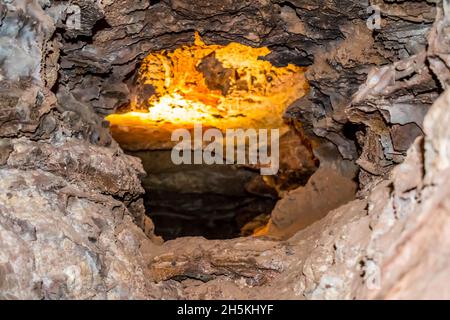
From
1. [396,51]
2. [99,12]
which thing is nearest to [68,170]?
[99,12]

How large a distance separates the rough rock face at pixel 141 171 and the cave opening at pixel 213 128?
1.94ft

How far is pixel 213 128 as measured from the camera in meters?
7.68

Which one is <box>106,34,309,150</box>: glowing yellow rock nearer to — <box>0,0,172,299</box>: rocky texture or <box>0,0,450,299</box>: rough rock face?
<box>0,0,450,299</box>: rough rock face

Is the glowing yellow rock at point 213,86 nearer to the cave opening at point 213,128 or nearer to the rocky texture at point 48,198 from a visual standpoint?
the cave opening at point 213,128

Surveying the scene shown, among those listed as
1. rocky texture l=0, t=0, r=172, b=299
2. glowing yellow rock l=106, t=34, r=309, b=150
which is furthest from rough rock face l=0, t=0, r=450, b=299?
glowing yellow rock l=106, t=34, r=309, b=150

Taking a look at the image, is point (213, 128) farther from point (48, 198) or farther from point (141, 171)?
point (48, 198)

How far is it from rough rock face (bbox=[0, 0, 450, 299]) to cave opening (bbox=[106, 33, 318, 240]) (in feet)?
1.94

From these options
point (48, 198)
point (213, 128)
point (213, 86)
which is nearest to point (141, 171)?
point (48, 198)

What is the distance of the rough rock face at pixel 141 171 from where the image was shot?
108 inches

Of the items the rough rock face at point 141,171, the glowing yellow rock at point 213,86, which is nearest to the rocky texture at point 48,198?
the rough rock face at point 141,171

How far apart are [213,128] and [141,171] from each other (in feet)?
8.17

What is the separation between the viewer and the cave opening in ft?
20.2
